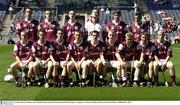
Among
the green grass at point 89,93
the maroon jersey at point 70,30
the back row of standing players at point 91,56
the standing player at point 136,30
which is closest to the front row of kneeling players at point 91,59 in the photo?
the back row of standing players at point 91,56

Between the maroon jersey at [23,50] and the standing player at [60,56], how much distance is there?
60cm

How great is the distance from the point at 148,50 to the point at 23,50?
3.07 metres

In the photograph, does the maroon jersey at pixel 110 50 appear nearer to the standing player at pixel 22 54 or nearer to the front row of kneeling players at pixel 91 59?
the front row of kneeling players at pixel 91 59

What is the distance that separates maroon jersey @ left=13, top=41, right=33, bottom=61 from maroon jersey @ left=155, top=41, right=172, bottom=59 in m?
3.13

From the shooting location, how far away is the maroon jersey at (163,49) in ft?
41.7

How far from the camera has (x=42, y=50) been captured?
12.7 meters

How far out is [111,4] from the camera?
1681 inches

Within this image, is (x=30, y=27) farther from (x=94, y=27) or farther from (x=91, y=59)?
(x=91, y=59)

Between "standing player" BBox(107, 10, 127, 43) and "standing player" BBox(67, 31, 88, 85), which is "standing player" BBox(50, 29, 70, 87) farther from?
"standing player" BBox(107, 10, 127, 43)

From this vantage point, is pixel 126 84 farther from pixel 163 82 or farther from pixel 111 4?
pixel 111 4

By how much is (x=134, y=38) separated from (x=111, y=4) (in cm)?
2938

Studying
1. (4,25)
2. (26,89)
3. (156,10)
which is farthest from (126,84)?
(156,10)

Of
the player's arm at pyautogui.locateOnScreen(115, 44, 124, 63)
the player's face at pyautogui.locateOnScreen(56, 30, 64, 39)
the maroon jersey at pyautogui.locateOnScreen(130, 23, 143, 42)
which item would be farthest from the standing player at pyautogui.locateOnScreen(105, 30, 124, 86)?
the player's face at pyautogui.locateOnScreen(56, 30, 64, 39)

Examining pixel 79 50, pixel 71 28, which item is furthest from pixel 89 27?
pixel 79 50
